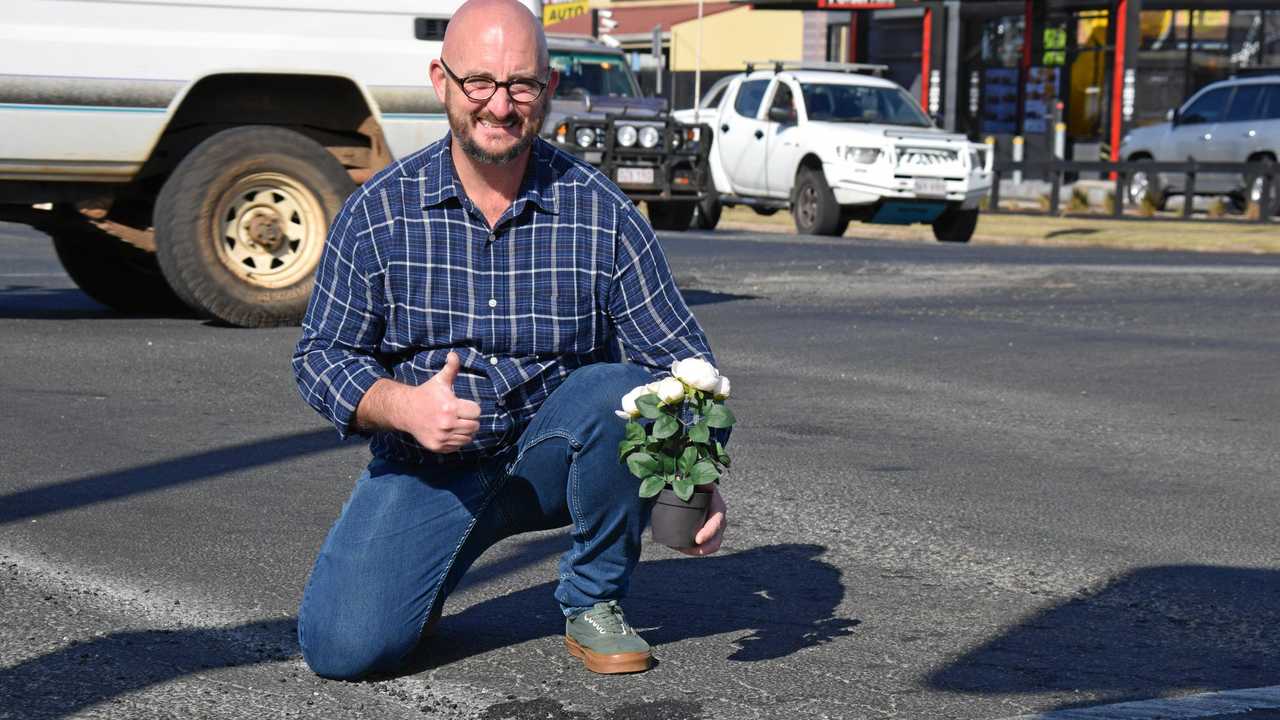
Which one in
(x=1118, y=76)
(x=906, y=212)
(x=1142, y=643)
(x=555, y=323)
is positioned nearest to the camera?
(x=555, y=323)

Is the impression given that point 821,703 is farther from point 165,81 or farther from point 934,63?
point 934,63

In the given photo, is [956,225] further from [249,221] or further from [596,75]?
[249,221]

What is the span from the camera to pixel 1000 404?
27.3 feet

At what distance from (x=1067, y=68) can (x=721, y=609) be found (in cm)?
3225

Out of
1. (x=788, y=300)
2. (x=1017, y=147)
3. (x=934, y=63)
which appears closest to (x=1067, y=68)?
(x=934, y=63)

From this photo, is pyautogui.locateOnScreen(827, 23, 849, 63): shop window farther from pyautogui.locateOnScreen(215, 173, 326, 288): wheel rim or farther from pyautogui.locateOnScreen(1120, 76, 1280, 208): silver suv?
pyautogui.locateOnScreen(215, 173, 326, 288): wheel rim

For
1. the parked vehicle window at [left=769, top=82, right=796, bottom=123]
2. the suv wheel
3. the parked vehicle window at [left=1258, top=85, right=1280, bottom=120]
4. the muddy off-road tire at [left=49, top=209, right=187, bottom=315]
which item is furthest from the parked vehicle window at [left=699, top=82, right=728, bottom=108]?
the muddy off-road tire at [left=49, top=209, right=187, bottom=315]

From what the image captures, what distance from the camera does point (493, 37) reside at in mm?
3936

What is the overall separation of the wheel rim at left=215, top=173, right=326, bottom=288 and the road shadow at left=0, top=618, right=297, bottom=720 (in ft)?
19.0

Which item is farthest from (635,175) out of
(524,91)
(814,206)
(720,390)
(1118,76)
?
(1118,76)

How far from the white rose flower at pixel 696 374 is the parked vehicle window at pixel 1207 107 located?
951 inches

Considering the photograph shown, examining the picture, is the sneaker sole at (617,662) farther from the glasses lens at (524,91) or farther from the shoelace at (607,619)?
the glasses lens at (524,91)

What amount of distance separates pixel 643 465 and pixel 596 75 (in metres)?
17.8

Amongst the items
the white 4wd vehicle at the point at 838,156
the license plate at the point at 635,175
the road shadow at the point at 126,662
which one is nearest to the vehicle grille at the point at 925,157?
the white 4wd vehicle at the point at 838,156
